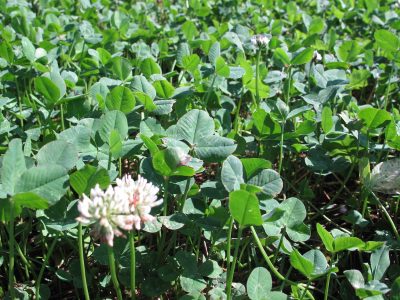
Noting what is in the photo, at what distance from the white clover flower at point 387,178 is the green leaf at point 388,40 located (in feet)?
2.02

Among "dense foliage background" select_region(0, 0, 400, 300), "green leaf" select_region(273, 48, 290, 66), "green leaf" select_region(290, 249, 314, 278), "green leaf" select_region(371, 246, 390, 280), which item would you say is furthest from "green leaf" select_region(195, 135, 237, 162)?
"green leaf" select_region(273, 48, 290, 66)

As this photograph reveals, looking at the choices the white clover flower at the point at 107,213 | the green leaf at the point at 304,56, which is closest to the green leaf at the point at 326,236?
the white clover flower at the point at 107,213

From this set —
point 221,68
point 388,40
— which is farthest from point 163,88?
point 388,40

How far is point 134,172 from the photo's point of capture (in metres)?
1.36

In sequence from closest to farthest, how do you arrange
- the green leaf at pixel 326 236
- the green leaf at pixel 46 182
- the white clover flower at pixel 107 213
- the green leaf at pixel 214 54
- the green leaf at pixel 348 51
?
the white clover flower at pixel 107 213 → the green leaf at pixel 46 182 → the green leaf at pixel 326 236 → the green leaf at pixel 214 54 → the green leaf at pixel 348 51

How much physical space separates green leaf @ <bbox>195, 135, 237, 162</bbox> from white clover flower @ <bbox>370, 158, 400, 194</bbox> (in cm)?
36

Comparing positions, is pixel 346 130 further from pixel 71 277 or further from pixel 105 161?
pixel 71 277

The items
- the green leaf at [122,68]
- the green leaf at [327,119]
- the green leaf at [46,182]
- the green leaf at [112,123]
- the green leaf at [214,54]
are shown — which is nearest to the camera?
the green leaf at [46,182]

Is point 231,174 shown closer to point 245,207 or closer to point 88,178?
point 245,207

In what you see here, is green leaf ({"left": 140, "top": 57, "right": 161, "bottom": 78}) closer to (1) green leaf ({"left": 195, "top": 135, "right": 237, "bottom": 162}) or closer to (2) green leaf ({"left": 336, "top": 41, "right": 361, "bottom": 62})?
(1) green leaf ({"left": 195, "top": 135, "right": 237, "bottom": 162})

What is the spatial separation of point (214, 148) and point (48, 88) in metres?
0.40

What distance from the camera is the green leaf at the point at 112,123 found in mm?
1061

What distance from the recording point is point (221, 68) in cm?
143

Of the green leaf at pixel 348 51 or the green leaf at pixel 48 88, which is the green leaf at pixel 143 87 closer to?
the green leaf at pixel 48 88
